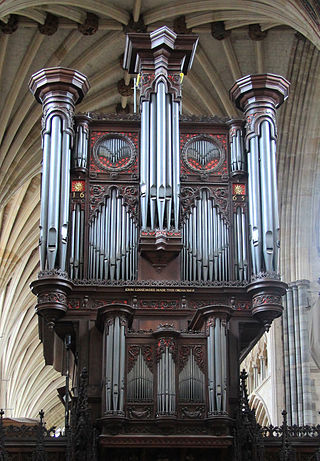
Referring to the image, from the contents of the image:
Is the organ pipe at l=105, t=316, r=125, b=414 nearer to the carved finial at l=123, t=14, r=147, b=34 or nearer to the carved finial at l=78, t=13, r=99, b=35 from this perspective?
the carved finial at l=123, t=14, r=147, b=34

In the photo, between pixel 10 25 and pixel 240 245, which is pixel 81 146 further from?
pixel 10 25

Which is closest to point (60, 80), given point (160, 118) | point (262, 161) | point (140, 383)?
point (160, 118)

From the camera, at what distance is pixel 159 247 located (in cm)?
1703

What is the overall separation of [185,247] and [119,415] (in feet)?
11.6

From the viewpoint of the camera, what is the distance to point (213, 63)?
30.4m

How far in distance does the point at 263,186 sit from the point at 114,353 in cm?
424

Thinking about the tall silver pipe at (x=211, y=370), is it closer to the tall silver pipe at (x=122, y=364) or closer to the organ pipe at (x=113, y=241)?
the tall silver pipe at (x=122, y=364)

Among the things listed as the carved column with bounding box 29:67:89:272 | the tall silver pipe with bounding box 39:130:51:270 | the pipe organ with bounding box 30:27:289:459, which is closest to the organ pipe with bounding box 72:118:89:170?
the pipe organ with bounding box 30:27:289:459

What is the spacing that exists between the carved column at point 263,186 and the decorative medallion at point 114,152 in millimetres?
2194

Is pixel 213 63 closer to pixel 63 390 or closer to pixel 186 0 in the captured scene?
pixel 186 0

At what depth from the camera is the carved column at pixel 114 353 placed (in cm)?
1543

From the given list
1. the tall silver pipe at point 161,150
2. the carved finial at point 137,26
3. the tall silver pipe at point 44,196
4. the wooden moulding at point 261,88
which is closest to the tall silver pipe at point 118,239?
the tall silver pipe at point 161,150

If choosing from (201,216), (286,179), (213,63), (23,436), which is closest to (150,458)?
(23,436)

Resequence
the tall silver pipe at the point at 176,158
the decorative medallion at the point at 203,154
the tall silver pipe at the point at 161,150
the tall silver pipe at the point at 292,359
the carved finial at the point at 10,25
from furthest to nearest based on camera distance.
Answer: the carved finial at the point at 10,25 → the tall silver pipe at the point at 292,359 → the decorative medallion at the point at 203,154 → the tall silver pipe at the point at 176,158 → the tall silver pipe at the point at 161,150
